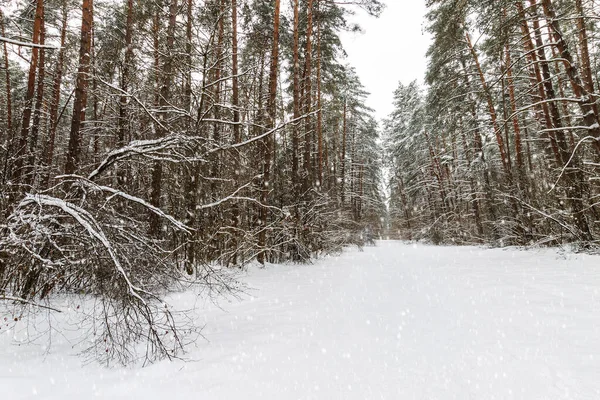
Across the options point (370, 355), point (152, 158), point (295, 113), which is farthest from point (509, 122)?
point (152, 158)

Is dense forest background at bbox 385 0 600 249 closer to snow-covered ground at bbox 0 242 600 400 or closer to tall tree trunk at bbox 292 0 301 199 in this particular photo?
snow-covered ground at bbox 0 242 600 400

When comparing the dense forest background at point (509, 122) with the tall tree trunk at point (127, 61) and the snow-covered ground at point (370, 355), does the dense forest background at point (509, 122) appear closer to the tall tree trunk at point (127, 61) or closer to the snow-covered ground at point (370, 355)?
the snow-covered ground at point (370, 355)

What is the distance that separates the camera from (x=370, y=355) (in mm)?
2564

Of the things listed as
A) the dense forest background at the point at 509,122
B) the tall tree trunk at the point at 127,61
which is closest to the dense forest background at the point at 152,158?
the tall tree trunk at the point at 127,61

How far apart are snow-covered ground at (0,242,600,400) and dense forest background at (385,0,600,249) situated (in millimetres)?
4211

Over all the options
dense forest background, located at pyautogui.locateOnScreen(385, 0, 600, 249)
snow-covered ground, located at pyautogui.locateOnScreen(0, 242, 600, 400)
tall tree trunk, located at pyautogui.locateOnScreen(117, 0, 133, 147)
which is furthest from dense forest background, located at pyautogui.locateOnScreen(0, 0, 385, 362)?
dense forest background, located at pyautogui.locateOnScreen(385, 0, 600, 249)

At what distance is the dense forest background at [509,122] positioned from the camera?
6.95 meters

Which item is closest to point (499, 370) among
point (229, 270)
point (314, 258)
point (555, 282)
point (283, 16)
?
point (555, 282)

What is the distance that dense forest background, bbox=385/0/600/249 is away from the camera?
6.95 meters

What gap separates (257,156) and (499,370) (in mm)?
8929

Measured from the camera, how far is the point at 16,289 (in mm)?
3547

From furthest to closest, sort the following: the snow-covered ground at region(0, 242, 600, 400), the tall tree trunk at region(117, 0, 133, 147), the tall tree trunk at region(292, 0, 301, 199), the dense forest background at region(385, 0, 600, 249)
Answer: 1. the tall tree trunk at region(292, 0, 301, 199)
2. the tall tree trunk at region(117, 0, 133, 147)
3. the dense forest background at region(385, 0, 600, 249)
4. the snow-covered ground at region(0, 242, 600, 400)

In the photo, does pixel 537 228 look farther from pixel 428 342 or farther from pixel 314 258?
pixel 428 342

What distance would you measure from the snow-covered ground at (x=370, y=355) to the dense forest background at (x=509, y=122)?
4211mm
